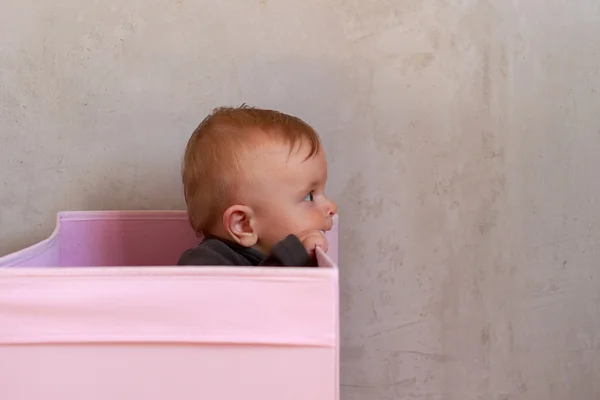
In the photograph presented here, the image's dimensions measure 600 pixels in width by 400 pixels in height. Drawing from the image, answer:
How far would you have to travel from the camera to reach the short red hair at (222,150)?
0.81 m

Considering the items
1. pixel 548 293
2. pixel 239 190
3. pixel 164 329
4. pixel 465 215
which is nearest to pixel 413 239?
pixel 465 215

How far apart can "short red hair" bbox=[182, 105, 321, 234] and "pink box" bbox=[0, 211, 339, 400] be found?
259 mm

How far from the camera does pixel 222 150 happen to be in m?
0.81

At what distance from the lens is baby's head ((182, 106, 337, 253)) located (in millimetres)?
803

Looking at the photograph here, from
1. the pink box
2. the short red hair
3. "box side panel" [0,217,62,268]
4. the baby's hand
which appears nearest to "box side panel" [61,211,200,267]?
"box side panel" [0,217,62,268]

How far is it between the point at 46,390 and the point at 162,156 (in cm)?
52

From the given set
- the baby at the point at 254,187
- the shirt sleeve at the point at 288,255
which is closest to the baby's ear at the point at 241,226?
the baby at the point at 254,187

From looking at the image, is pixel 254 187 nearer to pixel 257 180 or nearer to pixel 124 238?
pixel 257 180

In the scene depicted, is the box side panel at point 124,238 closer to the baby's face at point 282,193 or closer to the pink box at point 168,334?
the baby's face at point 282,193

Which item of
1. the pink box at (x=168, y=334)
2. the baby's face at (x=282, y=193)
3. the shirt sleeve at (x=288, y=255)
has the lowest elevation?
the pink box at (x=168, y=334)

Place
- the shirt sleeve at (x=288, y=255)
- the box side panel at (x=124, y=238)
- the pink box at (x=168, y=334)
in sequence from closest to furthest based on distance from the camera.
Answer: the pink box at (x=168, y=334), the shirt sleeve at (x=288, y=255), the box side panel at (x=124, y=238)

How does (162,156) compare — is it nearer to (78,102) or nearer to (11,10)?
(78,102)

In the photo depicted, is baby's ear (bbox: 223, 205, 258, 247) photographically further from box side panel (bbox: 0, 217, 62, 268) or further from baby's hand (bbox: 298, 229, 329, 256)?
box side panel (bbox: 0, 217, 62, 268)

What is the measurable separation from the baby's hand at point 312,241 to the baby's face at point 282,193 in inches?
0.9
